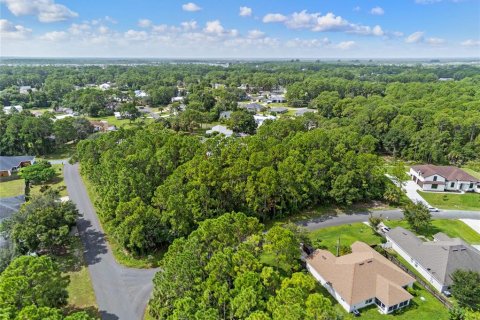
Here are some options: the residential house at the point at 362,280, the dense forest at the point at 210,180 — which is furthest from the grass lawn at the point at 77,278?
the residential house at the point at 362,280

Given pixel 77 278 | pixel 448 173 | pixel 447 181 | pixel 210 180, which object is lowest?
pixel 77 278

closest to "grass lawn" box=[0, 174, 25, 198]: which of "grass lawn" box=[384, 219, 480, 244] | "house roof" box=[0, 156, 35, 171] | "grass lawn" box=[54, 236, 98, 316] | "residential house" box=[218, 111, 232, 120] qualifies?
"house roof" box=[0, 156, 35, 171]

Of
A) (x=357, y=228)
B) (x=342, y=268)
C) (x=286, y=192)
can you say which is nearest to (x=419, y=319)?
(x=342, y=268)

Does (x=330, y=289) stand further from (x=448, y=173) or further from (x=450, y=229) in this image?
(x=448, y=173)

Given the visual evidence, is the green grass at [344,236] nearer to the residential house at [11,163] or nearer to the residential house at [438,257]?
the residential house at [438,257]

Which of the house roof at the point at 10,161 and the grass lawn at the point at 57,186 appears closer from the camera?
the grass lawn at the point at 57,186

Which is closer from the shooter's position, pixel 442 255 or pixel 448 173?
pixel 442 255

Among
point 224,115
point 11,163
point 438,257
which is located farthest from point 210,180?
point 224,115
